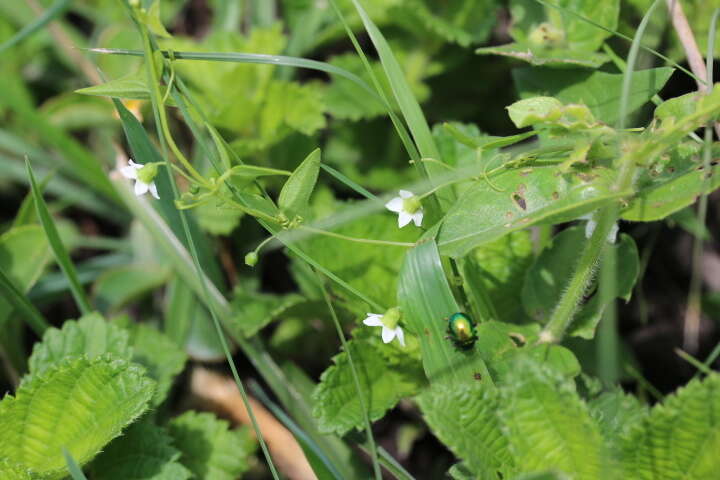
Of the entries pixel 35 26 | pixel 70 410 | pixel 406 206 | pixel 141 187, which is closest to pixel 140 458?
pixel 70 410

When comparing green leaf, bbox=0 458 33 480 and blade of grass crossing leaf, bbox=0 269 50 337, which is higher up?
blade of grass crossing leaf, bbox=0 269 50 337

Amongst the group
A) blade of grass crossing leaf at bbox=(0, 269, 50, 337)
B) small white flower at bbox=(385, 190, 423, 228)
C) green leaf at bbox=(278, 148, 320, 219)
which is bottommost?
blade of grass crossing leaf at bbox=(0, 269, 50, 337)

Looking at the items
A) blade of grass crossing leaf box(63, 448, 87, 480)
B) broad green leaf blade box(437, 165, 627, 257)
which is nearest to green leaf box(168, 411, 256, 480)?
blade of grass crossing leaf box(63, 448, 87, 480)

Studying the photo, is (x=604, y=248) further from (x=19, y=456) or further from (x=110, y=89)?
(x=19, y=456)

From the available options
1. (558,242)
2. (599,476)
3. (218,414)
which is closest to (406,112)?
(558,242)

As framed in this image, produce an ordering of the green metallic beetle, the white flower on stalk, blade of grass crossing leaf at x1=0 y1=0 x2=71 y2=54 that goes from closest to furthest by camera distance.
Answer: the green metallic beetle → the white flower on stalk → blade of grass crossing leaf at x1=0 y1=0 x2=71 y2=54

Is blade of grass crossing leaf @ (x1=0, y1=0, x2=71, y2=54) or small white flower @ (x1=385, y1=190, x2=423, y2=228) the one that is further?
blade of grass crossing leaf @ (x1=0, y1=0, x2=71, y2=54)

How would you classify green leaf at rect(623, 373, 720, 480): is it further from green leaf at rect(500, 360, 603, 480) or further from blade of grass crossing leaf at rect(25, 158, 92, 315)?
blade of grass crossing leaf at rect(25, 158, 92, 315)

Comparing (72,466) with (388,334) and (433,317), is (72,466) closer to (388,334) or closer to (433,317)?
(388,334)
